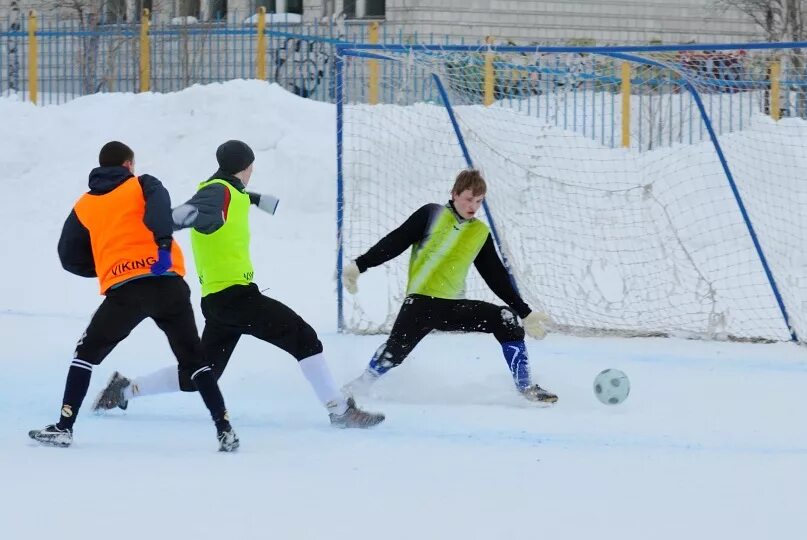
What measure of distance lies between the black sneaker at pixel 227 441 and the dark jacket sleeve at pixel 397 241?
4.66ft

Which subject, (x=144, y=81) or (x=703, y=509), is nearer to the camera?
(x=703, y=509)

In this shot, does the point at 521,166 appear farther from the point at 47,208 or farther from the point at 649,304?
the point at 47,208

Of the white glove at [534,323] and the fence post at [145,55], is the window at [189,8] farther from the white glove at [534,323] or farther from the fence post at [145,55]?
the white glove at [534,323]

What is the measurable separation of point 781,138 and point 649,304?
373cm

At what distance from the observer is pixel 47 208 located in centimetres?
1516

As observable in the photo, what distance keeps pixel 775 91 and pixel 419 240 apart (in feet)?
19.8

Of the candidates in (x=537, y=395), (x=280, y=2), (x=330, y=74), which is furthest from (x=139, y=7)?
(x=537, y=395)

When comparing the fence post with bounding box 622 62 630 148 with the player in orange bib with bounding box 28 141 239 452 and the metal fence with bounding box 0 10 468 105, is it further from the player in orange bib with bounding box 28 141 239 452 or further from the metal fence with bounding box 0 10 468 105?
the player in orange bib with bounding box 28 141 239 452

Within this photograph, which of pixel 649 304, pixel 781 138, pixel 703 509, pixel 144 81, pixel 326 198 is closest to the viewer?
pixel 703 509

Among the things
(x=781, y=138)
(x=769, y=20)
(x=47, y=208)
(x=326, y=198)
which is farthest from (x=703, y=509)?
(x=769, y=20)

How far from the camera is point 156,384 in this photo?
643 centimetres

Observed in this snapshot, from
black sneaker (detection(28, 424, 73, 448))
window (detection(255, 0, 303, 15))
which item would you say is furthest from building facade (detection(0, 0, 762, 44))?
black sneaker (detection(28, 424, 73, 448))

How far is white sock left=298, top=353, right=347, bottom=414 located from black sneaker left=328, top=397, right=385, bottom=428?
25mm

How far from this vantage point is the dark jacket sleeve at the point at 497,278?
6930 mm
